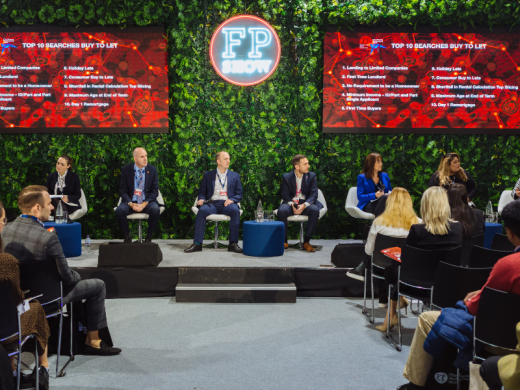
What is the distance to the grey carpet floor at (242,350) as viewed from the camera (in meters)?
2.66

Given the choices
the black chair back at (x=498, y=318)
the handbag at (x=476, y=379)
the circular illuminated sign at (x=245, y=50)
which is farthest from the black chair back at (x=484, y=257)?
the circular illuminated sign at (x=245, y=50)

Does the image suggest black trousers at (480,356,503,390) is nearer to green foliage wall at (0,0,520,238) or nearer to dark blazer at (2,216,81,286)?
dark blazer at (2,216,81,286)

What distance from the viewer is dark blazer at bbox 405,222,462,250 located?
3152 mm

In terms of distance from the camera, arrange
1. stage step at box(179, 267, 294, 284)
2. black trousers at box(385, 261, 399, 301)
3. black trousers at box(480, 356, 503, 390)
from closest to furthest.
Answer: black trousers at box(480, 356, 503, 390)
black trousers at box(385, 261, 399, 301)
stage step at box(179, 267, 294, 284)

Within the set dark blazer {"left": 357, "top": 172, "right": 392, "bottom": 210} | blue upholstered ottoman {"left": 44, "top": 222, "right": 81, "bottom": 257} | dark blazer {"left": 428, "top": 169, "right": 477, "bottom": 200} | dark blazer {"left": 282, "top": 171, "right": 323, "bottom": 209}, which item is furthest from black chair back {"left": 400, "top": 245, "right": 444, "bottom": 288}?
blue upholstered ottoman {"left": 44, "top": 222, "right": 81, "bottom": 257}

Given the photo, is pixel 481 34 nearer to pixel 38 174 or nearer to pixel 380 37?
pixel 380 37

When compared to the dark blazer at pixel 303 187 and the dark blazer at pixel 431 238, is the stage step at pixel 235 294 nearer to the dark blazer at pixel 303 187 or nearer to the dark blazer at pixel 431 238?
the dark blazer at pixel 431 238

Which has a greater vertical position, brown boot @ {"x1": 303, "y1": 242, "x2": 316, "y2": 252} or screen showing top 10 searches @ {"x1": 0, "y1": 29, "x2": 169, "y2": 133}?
screen showing top 10 searches @ {"x1": 0, "y1": 29, "x2": 169, "y2": 133}

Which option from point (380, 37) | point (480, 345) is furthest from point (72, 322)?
point (380, 37)

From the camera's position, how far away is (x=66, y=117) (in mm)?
6375

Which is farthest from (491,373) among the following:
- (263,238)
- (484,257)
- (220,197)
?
(220,197)

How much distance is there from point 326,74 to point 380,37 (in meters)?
0.90

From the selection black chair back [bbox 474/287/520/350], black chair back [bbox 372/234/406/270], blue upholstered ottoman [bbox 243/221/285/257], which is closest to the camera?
black chair back [bbox 474/287/520/350]

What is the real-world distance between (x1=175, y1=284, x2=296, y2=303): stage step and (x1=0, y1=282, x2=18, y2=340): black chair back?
2.26 m
